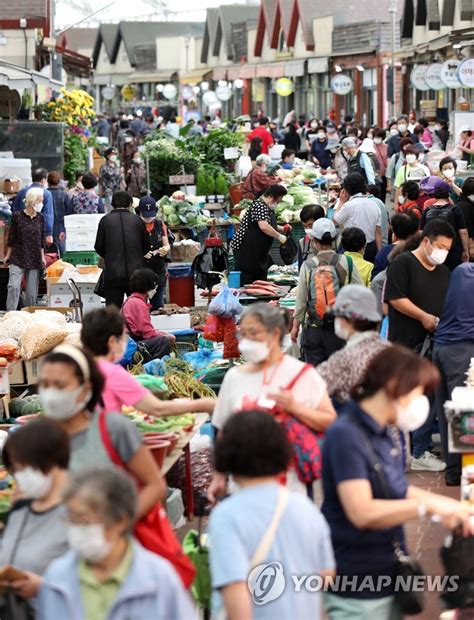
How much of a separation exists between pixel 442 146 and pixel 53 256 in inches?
638

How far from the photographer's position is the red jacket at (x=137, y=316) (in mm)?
11709

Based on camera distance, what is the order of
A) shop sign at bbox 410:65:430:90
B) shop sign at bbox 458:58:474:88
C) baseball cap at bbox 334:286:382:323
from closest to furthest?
1. baseball cap at bbox 334:286:382:323
2. shop sign at bbox 458:58:474:88
3. shop sign at bbox 410:65:430:90

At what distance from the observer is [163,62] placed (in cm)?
10475

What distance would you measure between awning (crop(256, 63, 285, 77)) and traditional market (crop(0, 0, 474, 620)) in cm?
4208

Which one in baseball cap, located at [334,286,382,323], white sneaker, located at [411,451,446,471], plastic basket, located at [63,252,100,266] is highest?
baseball cap, located at [334,286,382,323]

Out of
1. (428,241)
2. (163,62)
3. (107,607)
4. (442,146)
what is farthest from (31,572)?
(163,62)

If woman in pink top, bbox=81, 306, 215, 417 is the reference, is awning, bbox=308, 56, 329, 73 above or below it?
above

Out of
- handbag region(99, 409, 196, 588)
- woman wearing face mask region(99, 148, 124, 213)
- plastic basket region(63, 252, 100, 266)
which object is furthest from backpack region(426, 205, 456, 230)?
woman wearing face mask region(99, 148, 124, 213)

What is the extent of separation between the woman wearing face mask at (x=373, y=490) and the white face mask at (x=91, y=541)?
104 cm

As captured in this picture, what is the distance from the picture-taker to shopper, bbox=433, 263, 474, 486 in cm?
903

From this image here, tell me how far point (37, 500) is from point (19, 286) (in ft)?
35.7

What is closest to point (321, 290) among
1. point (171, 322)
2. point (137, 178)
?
point (171, 322)

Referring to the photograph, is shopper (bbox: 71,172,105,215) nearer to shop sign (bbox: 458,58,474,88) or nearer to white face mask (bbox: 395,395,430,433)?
shop sign (bbox: 458,58,474,88)

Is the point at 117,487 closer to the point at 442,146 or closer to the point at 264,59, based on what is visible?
the point at 442,146
